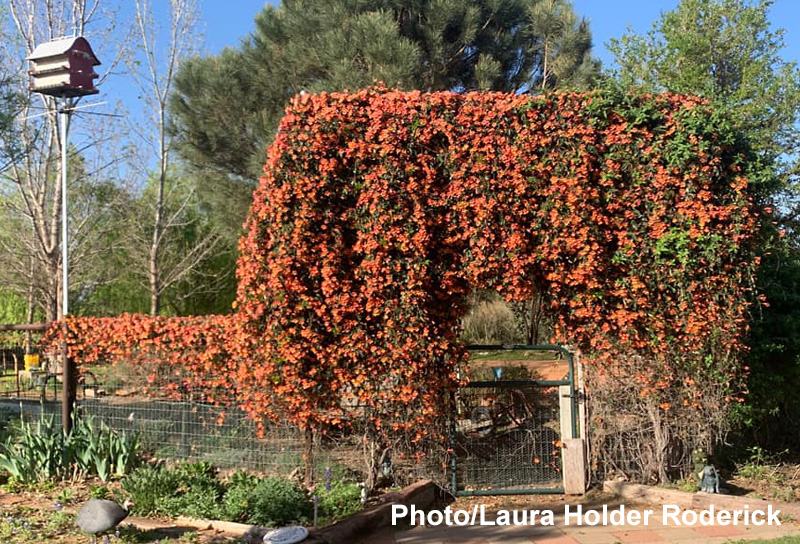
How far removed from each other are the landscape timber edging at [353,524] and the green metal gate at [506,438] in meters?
0.56

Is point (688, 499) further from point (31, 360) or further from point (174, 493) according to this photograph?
point (31, 360)

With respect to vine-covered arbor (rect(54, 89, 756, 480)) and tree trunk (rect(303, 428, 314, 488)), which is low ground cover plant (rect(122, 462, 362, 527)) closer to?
tree trunk (rect(303, 428, 314, 488))

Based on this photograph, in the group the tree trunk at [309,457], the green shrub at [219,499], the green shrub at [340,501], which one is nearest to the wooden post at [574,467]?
the green shrub at [340,501]

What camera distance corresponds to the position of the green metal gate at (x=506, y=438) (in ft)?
20.2

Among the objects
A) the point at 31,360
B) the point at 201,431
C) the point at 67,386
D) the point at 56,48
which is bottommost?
the point at 201,431

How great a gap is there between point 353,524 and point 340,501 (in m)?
0.47

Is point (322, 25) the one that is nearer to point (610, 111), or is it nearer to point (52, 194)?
point (610, 111)

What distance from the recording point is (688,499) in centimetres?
563

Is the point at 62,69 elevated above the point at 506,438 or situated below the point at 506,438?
above

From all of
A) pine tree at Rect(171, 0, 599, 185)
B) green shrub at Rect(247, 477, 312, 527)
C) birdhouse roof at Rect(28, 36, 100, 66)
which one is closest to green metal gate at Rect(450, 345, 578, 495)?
green shrub at Rect(247, 477, 312, 527)

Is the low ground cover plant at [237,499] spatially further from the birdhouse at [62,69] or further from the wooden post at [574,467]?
the birdhouse at [62,69]

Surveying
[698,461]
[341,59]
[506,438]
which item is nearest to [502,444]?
[506,438]

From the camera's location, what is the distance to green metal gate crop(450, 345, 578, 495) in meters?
6.15

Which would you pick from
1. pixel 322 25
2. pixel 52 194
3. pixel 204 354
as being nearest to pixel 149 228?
pixel 52 194
